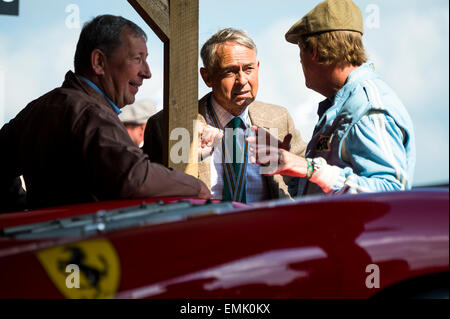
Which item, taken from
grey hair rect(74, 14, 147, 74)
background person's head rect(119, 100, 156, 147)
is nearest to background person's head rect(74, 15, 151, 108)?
grey hair rect(74, 14, 147, 74)

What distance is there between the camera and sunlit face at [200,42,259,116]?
13.8 feet

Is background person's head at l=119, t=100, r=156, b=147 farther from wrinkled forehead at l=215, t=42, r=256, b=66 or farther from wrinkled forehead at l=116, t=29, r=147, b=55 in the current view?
wrinkled forehead at l=116, t=29, r=147, b=55

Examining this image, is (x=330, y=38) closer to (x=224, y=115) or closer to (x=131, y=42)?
(x=131, y=42)

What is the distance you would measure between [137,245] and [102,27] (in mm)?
1883

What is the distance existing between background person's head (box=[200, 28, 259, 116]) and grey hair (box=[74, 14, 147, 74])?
1.46 metres

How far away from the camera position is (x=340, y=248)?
1.18 metres

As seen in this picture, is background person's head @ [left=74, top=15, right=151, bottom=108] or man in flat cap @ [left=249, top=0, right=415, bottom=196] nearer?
man in flat cap @ [left=249, top=0, right=415, bottom=196]

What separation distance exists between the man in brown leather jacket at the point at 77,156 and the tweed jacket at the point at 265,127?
145 cm

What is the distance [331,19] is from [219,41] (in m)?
1.65

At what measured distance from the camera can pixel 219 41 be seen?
435 cm

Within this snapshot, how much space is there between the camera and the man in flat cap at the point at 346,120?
2.44 metres

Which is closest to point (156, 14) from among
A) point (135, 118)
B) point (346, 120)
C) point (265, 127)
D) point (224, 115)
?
point (224, 115)
